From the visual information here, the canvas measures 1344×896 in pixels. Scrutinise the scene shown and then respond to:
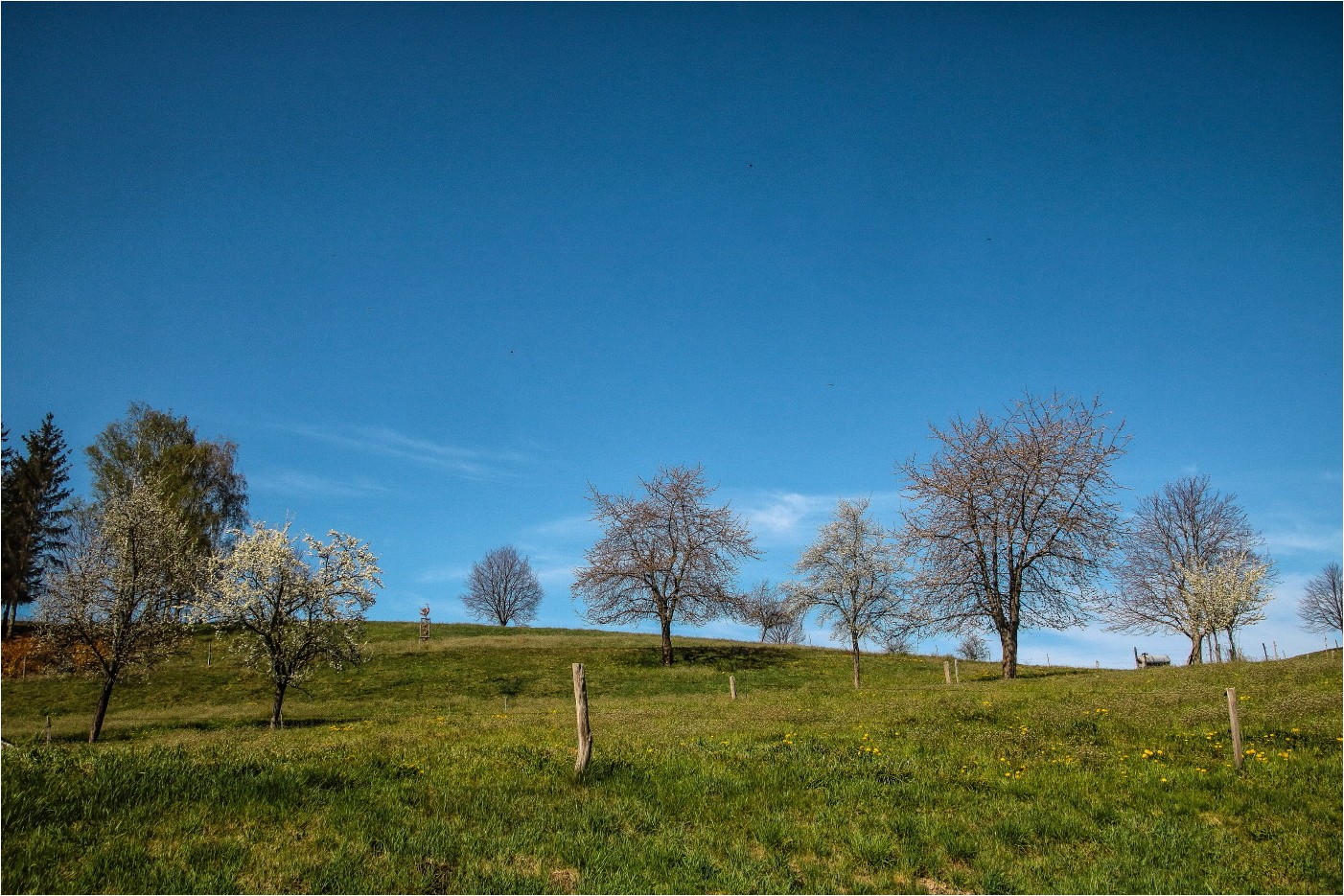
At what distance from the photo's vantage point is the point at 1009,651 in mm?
41031

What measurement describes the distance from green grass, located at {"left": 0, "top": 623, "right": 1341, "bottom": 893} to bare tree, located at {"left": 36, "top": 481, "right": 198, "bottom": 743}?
19.0 meters

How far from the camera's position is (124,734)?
32094 millimetres

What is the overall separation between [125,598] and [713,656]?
37.9m

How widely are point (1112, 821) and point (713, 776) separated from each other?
6294mm

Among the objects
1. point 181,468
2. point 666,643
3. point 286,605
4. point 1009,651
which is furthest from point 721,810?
point 181,468

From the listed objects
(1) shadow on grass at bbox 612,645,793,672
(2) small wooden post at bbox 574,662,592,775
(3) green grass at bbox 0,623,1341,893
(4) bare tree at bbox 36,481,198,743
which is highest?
(4) bare tree at bbox 36,481,198,743

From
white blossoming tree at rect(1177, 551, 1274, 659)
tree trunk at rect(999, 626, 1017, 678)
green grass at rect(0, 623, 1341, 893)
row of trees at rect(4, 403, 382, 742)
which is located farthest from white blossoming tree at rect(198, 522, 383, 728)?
white blossoming tree at rect(1177, 551, 1274, 659)

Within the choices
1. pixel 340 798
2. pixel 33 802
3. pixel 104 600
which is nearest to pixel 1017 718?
pixel 340 798

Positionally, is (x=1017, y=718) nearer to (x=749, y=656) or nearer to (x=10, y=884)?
(x=10, y=884)

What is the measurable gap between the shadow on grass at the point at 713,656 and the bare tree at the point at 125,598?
29.1 metres

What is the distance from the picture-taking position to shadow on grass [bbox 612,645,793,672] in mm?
53656

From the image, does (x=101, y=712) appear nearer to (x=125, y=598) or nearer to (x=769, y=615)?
(x=125, y=598)

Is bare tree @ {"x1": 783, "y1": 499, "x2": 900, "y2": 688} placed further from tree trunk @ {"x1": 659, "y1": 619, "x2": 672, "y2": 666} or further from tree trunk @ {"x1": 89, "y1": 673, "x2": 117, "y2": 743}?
tree trunk @ {"x1": 89, "y1": 673, "x2": 117, "y2": 743}

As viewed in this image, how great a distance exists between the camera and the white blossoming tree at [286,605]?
32469 millimetres
